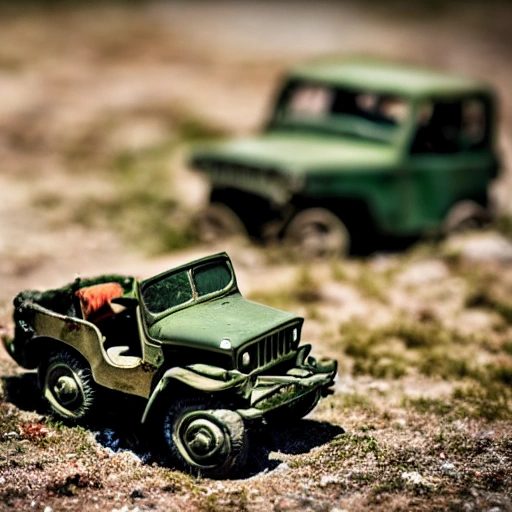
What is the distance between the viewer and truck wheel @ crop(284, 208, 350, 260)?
392 inches

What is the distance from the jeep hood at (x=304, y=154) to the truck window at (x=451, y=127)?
20.2 inches

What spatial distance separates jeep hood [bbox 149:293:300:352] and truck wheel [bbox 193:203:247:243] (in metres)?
4.16

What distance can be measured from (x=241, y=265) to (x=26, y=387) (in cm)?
346

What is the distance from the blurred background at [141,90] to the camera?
36.4 feet

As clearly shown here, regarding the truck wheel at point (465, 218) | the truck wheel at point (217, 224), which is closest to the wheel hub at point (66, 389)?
the truck wheel at point (217, 224)

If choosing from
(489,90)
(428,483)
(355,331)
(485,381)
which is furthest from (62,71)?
(428,483)

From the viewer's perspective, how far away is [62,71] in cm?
1752

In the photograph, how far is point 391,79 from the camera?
10.7 meters

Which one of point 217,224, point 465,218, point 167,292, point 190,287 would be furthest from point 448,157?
point 167,292

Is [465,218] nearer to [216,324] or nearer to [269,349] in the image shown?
[269,349]

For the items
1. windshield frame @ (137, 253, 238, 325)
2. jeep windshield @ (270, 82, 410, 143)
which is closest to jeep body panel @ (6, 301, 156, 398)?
windshield frame @ (137, 253, 238, 325)

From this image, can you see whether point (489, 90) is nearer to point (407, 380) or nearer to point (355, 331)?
point (355, 331)

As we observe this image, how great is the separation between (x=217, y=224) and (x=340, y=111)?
1973mm

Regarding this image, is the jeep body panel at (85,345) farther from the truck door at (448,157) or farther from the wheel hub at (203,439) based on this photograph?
the truck door at (448,157)
